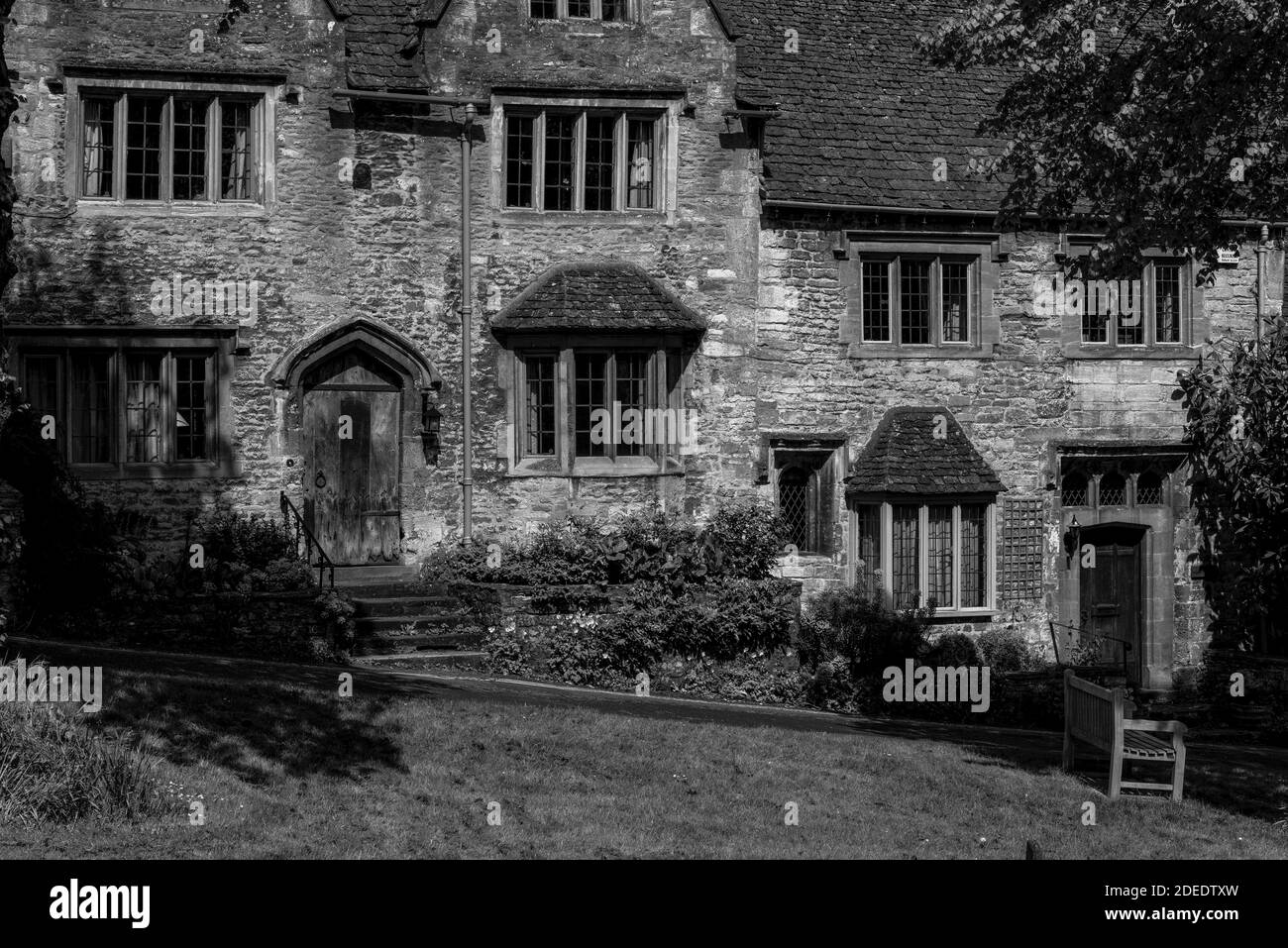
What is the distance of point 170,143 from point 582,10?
6309 millimetres

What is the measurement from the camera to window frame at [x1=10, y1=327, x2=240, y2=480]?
23562 millimetres

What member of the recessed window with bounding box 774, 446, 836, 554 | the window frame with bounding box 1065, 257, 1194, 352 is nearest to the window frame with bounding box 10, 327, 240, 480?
the recessed window with bounding box 774, 446, 836, 554

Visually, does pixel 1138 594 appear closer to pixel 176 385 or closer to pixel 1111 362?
pixel 1111 362

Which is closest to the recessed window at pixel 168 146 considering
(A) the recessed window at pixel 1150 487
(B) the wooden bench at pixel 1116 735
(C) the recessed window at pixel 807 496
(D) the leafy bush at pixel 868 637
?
(C) the recessed window at pixel 807 496

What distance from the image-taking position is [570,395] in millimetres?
25109

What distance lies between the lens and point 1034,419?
88.9 ft

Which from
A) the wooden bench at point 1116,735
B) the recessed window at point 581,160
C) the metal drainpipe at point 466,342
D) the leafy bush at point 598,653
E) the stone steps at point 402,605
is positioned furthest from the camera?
the recessed window at point 581,160

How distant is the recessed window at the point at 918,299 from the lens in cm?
2670

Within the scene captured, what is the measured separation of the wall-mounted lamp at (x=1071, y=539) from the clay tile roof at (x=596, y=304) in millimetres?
6936

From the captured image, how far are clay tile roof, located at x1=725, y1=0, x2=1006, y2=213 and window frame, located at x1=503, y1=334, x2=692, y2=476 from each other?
305 cm

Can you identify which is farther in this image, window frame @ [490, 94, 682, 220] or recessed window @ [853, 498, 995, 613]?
recessed window @ [853, 498, 995, 613]

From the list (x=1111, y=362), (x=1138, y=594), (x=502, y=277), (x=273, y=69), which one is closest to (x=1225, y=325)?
(x=1111, y=362)

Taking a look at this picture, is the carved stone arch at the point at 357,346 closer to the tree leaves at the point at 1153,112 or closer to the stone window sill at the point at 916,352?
the stone window sill at the point at 916,352

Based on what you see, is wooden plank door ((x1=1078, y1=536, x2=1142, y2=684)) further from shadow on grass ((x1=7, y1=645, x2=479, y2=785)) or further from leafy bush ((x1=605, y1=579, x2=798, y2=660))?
shadow on grass ((x1=7, y1=645, x2=479, y2=785))
